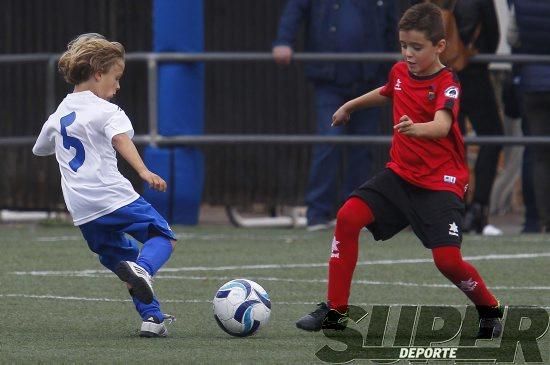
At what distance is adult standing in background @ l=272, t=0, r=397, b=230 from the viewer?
12.9 m

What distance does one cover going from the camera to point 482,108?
1306 centimetres

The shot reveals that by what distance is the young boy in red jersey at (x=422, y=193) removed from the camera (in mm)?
7363

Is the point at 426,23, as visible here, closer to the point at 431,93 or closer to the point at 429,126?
the point at 431,93

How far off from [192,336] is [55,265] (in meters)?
3.31

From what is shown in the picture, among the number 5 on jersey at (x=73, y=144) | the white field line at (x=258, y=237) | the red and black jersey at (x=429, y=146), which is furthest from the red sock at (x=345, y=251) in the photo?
the white field line at (x=258, y=237)

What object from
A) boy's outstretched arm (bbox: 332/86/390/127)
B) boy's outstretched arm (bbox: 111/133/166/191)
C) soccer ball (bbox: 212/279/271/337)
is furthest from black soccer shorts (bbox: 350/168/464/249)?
boy's outstretched arm (bbox: 111/133/166/191)

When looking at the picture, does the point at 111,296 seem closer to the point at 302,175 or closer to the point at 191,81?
the point at 191,81

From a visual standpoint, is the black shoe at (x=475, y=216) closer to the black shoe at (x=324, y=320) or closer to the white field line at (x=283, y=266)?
the white field line at (x=283, y=266)

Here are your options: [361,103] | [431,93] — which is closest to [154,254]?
[361,103]

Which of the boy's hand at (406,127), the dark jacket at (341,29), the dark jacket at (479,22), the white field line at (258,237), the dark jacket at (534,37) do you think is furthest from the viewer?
the dark jacket at (341,29)

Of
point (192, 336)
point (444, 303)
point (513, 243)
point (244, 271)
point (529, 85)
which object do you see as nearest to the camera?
point (192, 336)

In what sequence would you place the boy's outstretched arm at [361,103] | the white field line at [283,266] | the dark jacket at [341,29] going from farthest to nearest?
the dark jacket at [341,29]
the white field line at [283,266]
the boy's outstretched arm at [361,103]

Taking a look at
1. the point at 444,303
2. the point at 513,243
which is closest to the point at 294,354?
the point at 444,303

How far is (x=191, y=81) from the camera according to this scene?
43.7 ft
